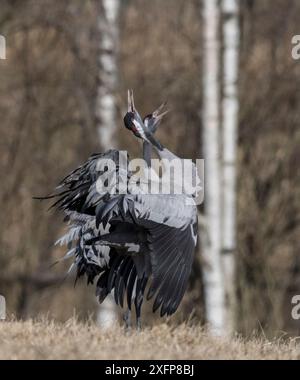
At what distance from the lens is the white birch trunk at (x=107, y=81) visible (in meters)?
11.5

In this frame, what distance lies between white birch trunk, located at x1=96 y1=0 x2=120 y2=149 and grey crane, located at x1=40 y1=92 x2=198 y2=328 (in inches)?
165

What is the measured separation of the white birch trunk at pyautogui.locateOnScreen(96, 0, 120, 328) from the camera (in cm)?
1145

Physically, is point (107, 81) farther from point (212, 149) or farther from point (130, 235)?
point (130, 235)

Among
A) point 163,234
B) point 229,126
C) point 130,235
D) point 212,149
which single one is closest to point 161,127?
point 229,126

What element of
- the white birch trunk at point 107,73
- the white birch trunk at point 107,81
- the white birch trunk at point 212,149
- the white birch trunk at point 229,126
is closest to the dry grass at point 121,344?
the white birch trunk at point 212,149

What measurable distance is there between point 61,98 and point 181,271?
25.2ft

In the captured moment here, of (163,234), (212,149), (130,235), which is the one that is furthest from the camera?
(212,149)

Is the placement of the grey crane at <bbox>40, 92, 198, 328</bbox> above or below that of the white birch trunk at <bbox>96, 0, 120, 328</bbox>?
below

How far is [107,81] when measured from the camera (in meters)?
11.4

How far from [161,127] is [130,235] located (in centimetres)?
678

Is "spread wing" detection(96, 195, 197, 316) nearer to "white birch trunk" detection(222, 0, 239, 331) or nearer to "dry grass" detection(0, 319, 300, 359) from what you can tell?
"dry grass" detection(0, 319, 300, 359)

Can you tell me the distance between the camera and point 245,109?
1350cm

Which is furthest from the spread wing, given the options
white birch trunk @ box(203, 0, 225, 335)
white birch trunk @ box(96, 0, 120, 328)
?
white birch trunk @ box(96, 0, 120, 328)
